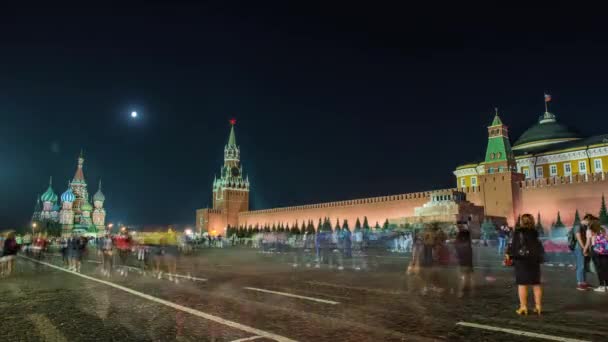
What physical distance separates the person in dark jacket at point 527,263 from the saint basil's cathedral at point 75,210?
89.6 m

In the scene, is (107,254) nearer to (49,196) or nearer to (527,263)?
(527,263)

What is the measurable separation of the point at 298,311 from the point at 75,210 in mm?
96154

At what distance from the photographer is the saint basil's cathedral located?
85.6 meters

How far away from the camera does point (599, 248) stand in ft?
23.2

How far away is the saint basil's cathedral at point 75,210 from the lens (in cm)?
8562

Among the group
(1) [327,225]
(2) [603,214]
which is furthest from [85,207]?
(2) [603,214]

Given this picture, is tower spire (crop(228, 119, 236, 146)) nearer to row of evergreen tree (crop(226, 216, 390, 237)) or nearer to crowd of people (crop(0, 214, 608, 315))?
row of evergreen tree (crop(226, 216, 390, 237))

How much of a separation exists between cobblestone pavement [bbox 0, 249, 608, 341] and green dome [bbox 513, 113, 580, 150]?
47.3 meters

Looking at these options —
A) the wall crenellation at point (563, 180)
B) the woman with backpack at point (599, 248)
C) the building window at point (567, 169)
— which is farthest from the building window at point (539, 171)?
the woman with backpack at point (599, 248)

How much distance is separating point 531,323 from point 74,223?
9732 cm

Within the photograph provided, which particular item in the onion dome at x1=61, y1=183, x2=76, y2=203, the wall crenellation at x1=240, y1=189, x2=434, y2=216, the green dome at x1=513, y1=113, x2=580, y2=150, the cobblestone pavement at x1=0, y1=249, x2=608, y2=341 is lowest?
the cobblestone pavement at x1=0, y1=249, x2=608, y2=341

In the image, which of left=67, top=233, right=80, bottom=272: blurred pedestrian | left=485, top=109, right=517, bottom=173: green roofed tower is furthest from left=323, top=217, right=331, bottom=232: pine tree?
left=67, top=233, right=80, bottom=272: blurred pedestrian

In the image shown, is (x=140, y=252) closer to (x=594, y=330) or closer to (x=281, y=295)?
(x=281, y=295)

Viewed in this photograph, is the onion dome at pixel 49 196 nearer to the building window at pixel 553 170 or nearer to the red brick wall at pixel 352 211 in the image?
the red brick wall at pixel 352 211
